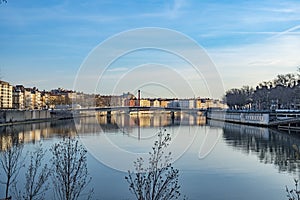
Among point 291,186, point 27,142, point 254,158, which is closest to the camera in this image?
point 291,186

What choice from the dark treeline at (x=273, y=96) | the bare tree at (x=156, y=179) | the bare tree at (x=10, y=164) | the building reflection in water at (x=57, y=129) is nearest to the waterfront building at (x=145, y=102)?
the building reflection in water at (x=57, y=129)

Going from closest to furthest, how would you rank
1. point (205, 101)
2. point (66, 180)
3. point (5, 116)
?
point (66, 180) → point (5, 116) → point (205, 101)

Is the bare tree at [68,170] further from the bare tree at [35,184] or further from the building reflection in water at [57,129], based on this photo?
the building reflection in water at [57,129]

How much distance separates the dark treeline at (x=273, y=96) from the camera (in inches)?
1654

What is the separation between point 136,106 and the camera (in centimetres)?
3919

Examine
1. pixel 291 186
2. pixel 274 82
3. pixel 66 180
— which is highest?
pixel 274 82

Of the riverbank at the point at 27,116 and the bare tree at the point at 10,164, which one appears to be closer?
the bare tree at the point at 10,164

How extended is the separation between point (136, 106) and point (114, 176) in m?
27.8

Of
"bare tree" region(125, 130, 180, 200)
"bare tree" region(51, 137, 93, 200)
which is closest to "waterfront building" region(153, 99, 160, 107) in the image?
"bare tree" region(51, 137, 93, 200)

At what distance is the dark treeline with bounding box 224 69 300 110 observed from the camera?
42016 millimetres

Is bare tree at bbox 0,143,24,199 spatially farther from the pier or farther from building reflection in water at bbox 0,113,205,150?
the pier

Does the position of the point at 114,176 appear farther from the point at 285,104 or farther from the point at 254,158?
the point at 285,104

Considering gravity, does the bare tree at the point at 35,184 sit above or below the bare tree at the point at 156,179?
below

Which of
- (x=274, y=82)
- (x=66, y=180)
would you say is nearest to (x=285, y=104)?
(x=274, y=82)
